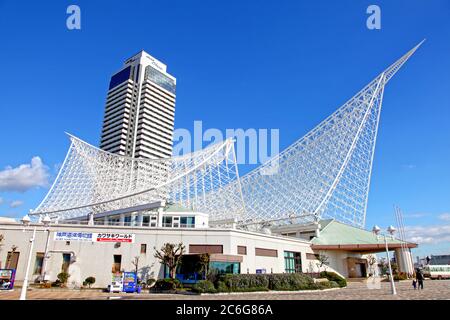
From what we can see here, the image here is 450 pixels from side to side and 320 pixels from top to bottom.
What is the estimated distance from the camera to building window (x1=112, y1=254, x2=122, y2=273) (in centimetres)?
3218

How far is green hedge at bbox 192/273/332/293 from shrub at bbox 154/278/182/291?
4.73m

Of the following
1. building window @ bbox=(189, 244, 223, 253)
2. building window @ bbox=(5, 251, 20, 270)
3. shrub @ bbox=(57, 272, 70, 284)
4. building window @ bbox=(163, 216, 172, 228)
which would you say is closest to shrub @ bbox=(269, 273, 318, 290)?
building window @ bbox=(189, 244, 223, 253)

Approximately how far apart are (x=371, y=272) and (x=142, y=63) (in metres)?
116

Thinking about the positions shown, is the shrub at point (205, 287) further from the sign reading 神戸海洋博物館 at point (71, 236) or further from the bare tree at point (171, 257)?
the sign reading 神戸海洋博物館 at point (71, 236)

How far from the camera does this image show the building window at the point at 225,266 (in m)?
30.9

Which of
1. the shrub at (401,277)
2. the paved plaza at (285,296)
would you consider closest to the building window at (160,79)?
the shrub at (401,277)

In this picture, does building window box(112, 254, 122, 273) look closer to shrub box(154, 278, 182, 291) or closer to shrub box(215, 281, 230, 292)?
shrub box(154, 278, 182, 291)

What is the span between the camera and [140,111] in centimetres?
12794

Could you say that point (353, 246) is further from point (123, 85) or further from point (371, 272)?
point (123, 85)

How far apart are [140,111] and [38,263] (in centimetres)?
10164

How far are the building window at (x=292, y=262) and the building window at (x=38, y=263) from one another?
2797 centimetres

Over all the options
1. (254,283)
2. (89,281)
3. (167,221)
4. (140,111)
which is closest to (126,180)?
(167,221)
